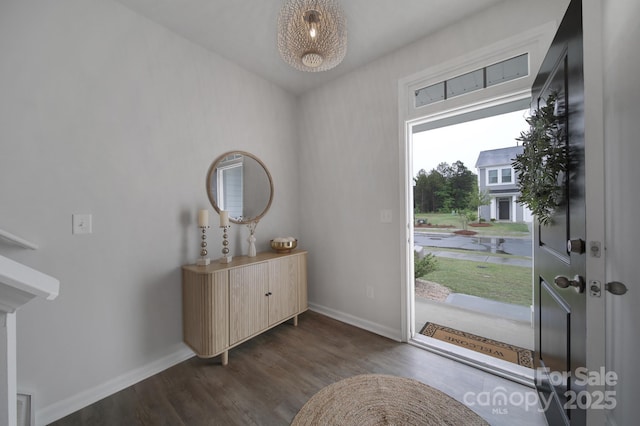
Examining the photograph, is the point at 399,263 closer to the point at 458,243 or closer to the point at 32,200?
the point at 458,243

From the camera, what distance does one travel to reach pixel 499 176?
93.7 inches

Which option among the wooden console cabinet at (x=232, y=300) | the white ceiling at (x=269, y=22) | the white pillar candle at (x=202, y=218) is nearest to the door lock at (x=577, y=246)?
the white ceiling at (x=269, y=22)

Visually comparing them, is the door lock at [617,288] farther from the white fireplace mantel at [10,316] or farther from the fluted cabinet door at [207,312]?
the fluted cabinet door at [207,312]

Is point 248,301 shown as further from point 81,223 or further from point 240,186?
point 81,223

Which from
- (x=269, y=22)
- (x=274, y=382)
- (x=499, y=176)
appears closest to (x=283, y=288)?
(x=274, y=382)

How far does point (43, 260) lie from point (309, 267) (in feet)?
7.15

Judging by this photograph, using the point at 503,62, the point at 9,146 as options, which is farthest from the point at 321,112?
the point at 9,146

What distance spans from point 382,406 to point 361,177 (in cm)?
184

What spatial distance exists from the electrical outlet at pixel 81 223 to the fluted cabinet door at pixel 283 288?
130cm

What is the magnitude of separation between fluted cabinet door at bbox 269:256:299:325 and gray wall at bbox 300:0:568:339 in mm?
471

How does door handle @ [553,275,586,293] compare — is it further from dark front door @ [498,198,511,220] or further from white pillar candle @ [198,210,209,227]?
white pillar candle @ [198,210,209,227]

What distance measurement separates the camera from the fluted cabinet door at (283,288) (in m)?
2.24

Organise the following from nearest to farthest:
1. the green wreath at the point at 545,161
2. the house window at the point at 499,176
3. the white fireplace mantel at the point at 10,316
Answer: the white fireplace mantel at the point at 10,316, the green wreath at the point at 545,161, the house window at the point at 499,176

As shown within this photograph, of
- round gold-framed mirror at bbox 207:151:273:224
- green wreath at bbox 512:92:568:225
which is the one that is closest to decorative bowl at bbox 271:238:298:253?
round gold-framed mirror at bbox 207:151:273:224
